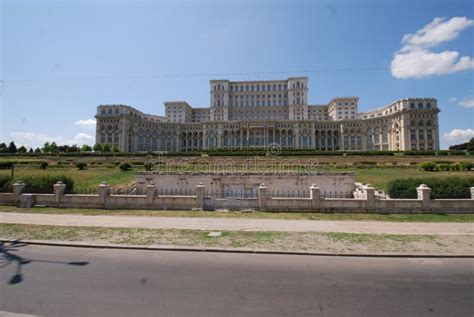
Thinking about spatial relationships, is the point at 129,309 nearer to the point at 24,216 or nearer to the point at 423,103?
the point at 24,216

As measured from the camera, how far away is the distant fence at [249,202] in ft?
42.1

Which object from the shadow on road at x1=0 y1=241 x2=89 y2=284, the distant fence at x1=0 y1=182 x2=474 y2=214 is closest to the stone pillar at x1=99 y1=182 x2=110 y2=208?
the distant fence at x1=0 y1=182 x2=474 y2=214

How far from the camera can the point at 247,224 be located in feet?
35.4

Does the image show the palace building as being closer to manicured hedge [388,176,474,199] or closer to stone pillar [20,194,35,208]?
manicured hedge [388,176,474,199]

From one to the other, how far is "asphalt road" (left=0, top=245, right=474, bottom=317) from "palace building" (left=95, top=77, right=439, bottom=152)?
90.0 meters

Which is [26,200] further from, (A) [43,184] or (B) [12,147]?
(B) [12,147]

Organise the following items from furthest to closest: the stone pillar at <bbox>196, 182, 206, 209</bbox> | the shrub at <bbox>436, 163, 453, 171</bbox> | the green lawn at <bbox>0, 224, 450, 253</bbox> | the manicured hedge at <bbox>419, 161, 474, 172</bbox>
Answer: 1. the shrub at <bbox>436, 163, 453, 171</bbox>
2. the manicured hedge at <bbox>419, 161, 474, 172</bbox>
3. the stone pillar at <bbox>196, 182, 206, 209</bbox>
4. the green lawn at <bbox>0, 224, 450, 253</bbox>

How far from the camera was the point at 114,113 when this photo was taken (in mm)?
102188

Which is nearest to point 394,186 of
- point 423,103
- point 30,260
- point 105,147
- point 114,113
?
point 30,260

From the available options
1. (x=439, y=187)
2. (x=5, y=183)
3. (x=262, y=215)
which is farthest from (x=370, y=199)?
(x=5, y=183)

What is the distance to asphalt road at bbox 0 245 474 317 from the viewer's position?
4340 millimetres

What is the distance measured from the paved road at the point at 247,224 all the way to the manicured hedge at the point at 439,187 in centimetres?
456

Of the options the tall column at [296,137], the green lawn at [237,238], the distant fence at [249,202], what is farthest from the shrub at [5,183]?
the tall column at [296,137]

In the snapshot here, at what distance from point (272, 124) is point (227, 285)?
97.6 metres
